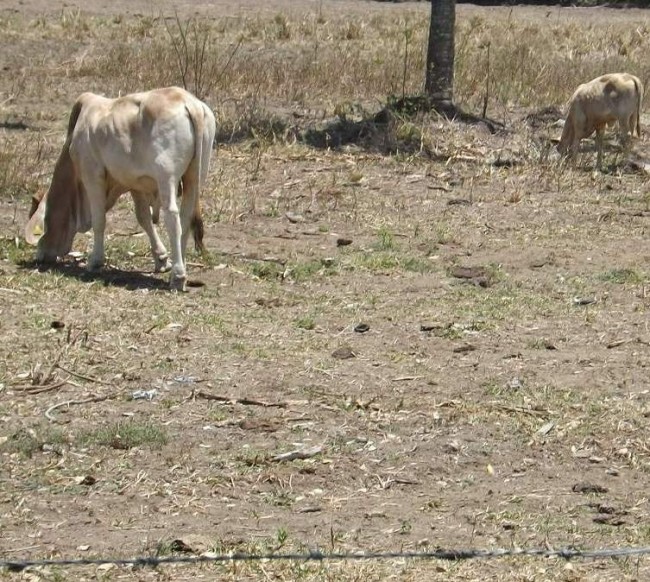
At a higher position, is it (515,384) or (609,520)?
(609,520)

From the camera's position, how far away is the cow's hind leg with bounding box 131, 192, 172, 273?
1151 centimetres

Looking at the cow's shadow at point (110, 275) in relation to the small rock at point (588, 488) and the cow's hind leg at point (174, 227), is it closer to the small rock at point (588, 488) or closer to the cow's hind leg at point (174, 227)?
the cow's hind leg at point (174, 227)

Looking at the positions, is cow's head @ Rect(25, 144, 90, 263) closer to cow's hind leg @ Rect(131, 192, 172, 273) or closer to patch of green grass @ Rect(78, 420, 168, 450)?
cow's hind leg @ Rect(131, 192, 172, 273)

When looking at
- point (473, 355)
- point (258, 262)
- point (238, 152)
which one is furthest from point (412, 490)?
point (238, 152)

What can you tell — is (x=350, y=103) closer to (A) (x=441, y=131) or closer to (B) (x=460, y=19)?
(A) (x=441, y=131)

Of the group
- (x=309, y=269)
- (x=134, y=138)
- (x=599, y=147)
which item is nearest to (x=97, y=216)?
(x=134, y=138)

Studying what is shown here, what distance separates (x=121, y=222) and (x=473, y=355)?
15.7ft

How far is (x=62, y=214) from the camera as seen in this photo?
456 inches

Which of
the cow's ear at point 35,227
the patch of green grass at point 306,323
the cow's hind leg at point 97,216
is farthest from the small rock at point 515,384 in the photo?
the cow's ear at point 35,227

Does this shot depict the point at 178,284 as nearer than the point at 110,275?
Yes

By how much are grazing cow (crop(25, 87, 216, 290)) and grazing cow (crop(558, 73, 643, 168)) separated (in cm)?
709

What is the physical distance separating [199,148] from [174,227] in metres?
0.62

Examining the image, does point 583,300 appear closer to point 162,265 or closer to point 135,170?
point 162,265

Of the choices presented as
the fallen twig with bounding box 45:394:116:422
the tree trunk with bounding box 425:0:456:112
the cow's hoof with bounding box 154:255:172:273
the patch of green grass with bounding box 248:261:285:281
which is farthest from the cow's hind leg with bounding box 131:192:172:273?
the tree trunk with bounding box 425:0:456:112
